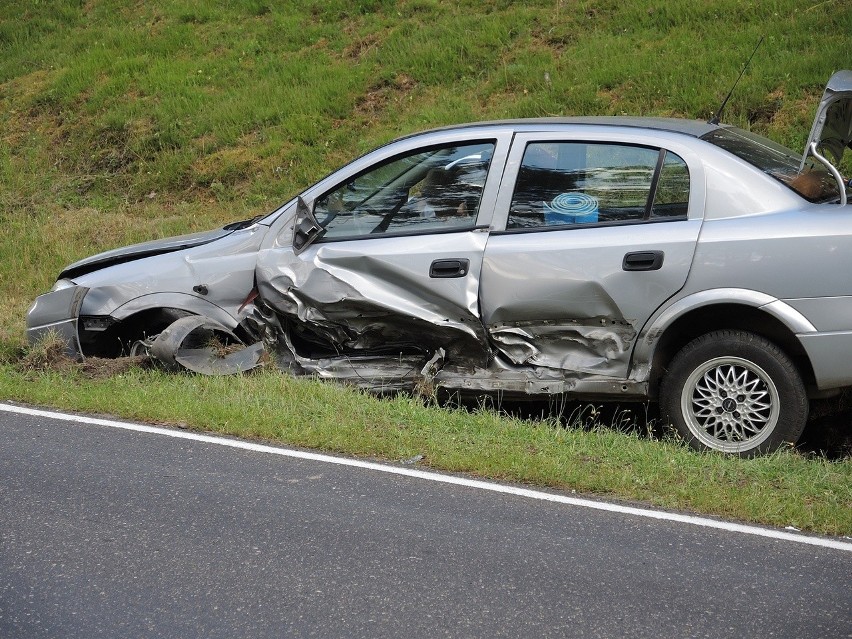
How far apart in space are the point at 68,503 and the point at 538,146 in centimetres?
338

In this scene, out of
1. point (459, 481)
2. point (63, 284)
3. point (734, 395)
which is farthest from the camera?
point (63, 284)

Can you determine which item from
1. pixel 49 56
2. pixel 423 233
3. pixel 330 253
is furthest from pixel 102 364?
pixel 49 56

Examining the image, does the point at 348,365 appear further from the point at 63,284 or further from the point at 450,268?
the point at 63,284

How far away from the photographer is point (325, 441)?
5969 millimetres

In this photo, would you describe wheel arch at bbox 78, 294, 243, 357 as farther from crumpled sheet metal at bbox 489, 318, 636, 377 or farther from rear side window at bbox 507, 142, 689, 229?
rear side window at bbox 507, 142, 689, 229

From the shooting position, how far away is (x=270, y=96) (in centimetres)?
1470

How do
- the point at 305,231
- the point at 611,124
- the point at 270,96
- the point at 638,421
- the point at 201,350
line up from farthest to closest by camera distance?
the point at 270,96
the point at 201,350
the point at 638,421
the point at 305,231
the point at 611,124

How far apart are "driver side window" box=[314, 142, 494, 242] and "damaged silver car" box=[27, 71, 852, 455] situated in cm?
1

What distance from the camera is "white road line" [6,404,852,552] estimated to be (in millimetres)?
4727

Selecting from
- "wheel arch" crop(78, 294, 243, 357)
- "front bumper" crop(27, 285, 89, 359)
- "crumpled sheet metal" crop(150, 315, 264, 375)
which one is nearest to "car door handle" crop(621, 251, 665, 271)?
"crumpled sheet metal" crop(150, 315, 264, 375)

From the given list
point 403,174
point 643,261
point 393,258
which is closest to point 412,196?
point 403,174

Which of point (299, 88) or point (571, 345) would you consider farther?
point (299, 88)

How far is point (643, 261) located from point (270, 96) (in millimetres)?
10008

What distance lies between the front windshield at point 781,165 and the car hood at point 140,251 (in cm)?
334
